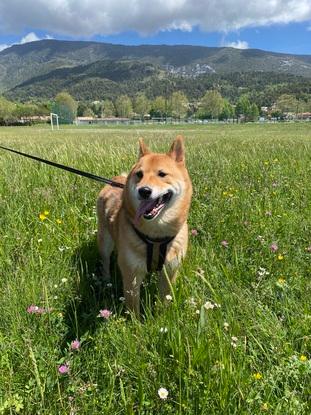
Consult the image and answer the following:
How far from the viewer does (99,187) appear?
574 centimetres

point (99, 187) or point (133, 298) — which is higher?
point (99, 187)

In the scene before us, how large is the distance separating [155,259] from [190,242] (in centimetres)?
100

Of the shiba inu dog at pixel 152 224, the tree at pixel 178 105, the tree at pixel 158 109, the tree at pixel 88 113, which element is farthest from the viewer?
the tree at pixel 88 113

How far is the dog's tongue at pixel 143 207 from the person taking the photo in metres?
3.07

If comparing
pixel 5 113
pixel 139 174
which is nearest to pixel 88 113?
pixel 5 113

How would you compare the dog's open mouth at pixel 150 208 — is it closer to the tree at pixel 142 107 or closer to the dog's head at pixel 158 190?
the dog's head at pixel 158 190

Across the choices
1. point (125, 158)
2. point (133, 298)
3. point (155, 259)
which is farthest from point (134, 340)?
point (125, 158)

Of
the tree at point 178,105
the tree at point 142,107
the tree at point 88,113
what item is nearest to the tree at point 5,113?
the tree at point 142,107

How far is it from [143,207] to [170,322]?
39.1 inches

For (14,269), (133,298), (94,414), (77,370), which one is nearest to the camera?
(94,414)

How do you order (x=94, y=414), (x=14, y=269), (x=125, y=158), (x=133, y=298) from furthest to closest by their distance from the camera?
(x=125, y=158), (x=14, y=269), (x=133, y=298), (x=94, y=414)

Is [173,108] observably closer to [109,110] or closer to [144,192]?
[109,110]

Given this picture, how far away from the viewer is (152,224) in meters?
3.22

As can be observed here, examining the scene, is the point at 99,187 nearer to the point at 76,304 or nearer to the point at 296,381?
the point at 76,304
